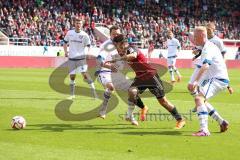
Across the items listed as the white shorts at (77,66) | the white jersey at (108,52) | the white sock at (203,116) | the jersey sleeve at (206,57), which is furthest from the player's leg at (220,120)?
the white shorts at (77,66)

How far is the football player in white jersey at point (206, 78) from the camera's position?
10773mm

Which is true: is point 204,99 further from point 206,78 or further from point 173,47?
point 173,47

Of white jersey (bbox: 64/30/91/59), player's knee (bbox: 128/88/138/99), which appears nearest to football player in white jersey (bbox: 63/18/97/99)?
white jersey (bbox: 64/30/91/59)

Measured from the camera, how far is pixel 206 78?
1136 cm

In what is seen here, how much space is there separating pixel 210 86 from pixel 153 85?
4.39ft

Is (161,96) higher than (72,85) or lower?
higher

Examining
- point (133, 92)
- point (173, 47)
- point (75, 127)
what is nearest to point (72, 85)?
point (75, 127)

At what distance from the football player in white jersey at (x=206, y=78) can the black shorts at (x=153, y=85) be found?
877 mm

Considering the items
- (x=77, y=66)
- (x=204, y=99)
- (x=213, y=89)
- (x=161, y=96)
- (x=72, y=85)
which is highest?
(x=213, y=89)

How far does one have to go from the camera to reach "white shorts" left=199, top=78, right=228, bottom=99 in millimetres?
11094

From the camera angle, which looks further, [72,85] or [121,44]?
[72,85]

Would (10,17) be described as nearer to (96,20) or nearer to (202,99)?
(96,20)

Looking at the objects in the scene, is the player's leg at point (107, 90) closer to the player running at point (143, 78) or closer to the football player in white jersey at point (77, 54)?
the player running at point (143, 78)

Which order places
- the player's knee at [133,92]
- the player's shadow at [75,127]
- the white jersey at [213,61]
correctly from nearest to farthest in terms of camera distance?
1. the white jersey at [213,61]
2. the player's shadow at [75,127]
3. the player's knee at [133,92]
